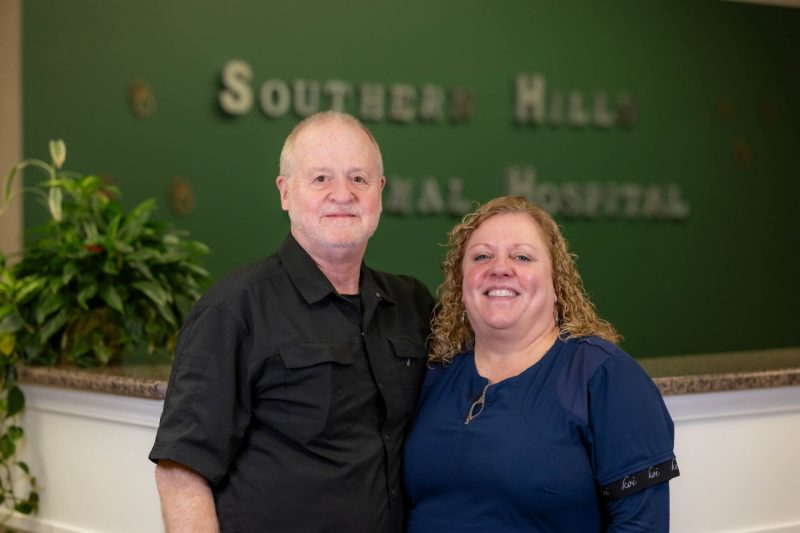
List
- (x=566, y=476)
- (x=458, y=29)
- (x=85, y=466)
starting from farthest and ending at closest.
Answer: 1. (x=458, y=29)
2. (x=85, y=466)
3. (x=566, y=476)

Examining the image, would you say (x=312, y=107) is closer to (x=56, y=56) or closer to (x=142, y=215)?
(x=56, y=56)

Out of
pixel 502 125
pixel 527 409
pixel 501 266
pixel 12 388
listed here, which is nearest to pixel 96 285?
pixel 12 388

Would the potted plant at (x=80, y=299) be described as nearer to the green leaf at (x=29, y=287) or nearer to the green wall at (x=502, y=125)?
the green leaf at (x=29, y=287)

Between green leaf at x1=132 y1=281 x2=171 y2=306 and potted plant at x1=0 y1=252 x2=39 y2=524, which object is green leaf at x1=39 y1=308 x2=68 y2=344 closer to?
potted plant at x1=0 y1=252 x2=39 y2=524

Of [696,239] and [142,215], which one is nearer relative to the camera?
[142,215]

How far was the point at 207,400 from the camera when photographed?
75.6 inches

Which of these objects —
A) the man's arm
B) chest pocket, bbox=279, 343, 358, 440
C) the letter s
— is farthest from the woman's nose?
the letter s

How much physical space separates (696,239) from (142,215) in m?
4.05

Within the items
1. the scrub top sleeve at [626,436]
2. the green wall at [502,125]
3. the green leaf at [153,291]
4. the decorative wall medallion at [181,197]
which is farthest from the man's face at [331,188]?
the decorative wall medallion at [181,197]

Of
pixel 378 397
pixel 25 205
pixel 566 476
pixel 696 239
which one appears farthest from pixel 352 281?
pixel 696 239

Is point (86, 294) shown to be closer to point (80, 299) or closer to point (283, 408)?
point (80, 299)

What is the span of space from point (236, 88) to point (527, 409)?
3233 millimetres

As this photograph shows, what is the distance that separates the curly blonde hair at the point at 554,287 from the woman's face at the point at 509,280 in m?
0.02

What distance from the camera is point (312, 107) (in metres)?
5.12
